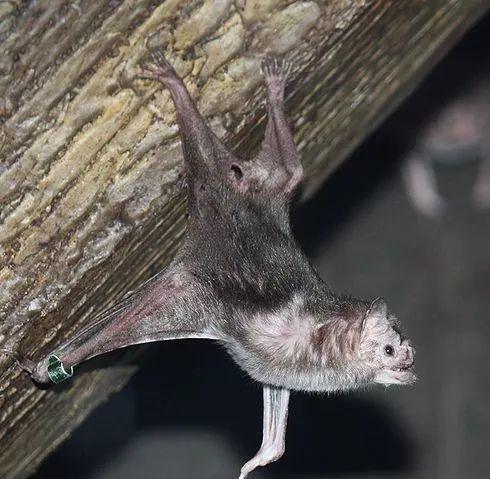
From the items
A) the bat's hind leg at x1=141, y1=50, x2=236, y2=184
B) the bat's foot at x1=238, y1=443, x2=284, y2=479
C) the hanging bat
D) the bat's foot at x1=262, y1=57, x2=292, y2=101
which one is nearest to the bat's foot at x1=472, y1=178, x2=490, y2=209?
the hanging bat

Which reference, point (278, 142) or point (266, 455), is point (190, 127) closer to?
point (278, 142)

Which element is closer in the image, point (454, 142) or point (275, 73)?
point (275, 73)

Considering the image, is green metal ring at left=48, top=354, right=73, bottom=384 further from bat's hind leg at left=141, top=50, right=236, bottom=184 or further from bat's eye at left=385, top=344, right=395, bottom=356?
bat's eye at left=385, top=344, right=395, bottom=356

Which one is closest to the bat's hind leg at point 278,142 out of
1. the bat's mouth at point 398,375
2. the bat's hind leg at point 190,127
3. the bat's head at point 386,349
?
the bat's hind leg at point 190,127

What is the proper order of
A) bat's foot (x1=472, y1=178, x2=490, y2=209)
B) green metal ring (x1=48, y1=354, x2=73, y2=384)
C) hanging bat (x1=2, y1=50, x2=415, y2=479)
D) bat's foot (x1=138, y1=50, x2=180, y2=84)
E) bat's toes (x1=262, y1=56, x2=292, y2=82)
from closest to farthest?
bat's foot (x1=138, y1=50, x2=180, y2=84) → bat's toes (x1=262, y1=56, x2=292, y2=82) → green metal ring (x1=48, y1=354, x2=73, y2=384) → hanging bat (x1=2, y1=50, x2=415, y2=479) → bat's foot (x1=472, y1=178, x2=490, y2=209)

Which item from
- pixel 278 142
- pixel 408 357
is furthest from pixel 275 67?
pixel 408 357

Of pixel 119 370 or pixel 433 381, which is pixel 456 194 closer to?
pixel 433 381
